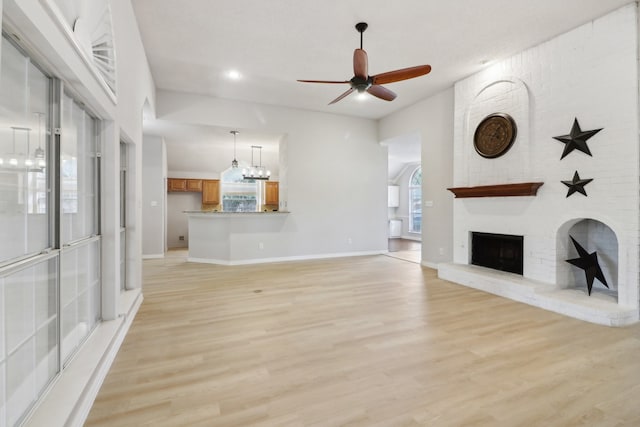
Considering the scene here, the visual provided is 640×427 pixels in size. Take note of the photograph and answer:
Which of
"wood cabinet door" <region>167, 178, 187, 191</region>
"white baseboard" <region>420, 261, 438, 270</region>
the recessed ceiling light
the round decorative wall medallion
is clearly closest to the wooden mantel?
the round decorative wall medallion

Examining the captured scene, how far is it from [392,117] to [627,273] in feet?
16.1

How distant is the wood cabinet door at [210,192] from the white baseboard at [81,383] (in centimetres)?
710

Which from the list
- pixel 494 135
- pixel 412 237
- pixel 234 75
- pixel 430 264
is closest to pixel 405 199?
pixel 412 237

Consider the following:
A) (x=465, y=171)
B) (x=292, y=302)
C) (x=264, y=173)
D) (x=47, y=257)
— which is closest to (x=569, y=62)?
(x=465, y=171)

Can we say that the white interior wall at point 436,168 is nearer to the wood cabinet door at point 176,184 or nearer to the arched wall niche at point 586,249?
the arched wall niche at point 586,249

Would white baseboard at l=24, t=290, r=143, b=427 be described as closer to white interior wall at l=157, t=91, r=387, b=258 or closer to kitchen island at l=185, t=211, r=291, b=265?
kitchen island at l=185, t=211, r=291, b=265

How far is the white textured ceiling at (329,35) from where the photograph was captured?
315 centimetres

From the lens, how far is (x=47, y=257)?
5.12 feet

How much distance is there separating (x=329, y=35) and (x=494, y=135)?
2.87 meters

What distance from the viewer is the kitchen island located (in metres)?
6.04

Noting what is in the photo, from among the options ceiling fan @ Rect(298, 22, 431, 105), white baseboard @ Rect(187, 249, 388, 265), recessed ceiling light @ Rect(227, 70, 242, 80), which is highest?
recessed ceiling light @ Rect(227, 70, 242, 80)

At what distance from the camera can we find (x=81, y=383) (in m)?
1.68

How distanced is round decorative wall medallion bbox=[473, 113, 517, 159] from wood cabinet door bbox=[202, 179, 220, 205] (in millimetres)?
7490

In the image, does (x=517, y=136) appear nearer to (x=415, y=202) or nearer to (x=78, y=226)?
(x=78, y=226)
